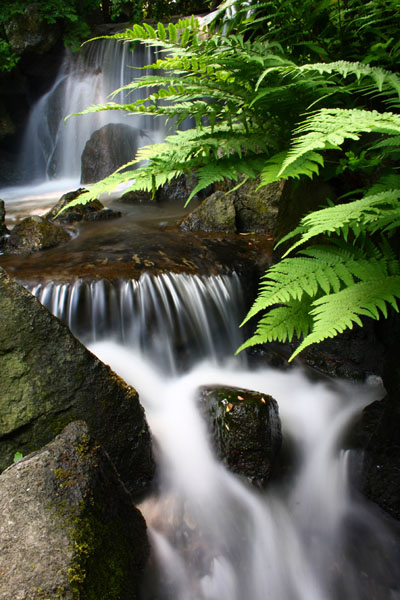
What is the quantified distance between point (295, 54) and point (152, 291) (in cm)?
267

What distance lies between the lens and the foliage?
4.26ft

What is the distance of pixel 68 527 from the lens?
1515mm

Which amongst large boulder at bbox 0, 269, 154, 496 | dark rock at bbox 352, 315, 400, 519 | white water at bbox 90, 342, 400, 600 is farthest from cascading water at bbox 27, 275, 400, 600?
large boulder at bbox 0, 269, 154, 496

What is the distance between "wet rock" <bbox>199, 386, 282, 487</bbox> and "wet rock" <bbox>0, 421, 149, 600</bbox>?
933 mm

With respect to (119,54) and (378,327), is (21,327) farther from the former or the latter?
(119,54)

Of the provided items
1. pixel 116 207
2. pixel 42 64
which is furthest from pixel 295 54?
pixel 42 64

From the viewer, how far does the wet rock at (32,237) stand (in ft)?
18.1

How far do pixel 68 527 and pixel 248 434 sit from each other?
1381mm

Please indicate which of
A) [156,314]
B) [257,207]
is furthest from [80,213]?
[156,314]

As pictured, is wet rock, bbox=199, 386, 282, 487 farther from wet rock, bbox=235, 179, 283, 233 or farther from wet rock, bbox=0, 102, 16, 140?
wet rock, bbox=0, 102, 16, 140

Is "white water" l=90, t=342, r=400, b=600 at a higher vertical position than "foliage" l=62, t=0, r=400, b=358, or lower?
lower

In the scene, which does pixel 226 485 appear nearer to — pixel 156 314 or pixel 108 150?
pixel 156 314

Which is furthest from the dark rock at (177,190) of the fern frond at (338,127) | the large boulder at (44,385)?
the fern frond at (338,127)

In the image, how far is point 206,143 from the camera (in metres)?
1.77
